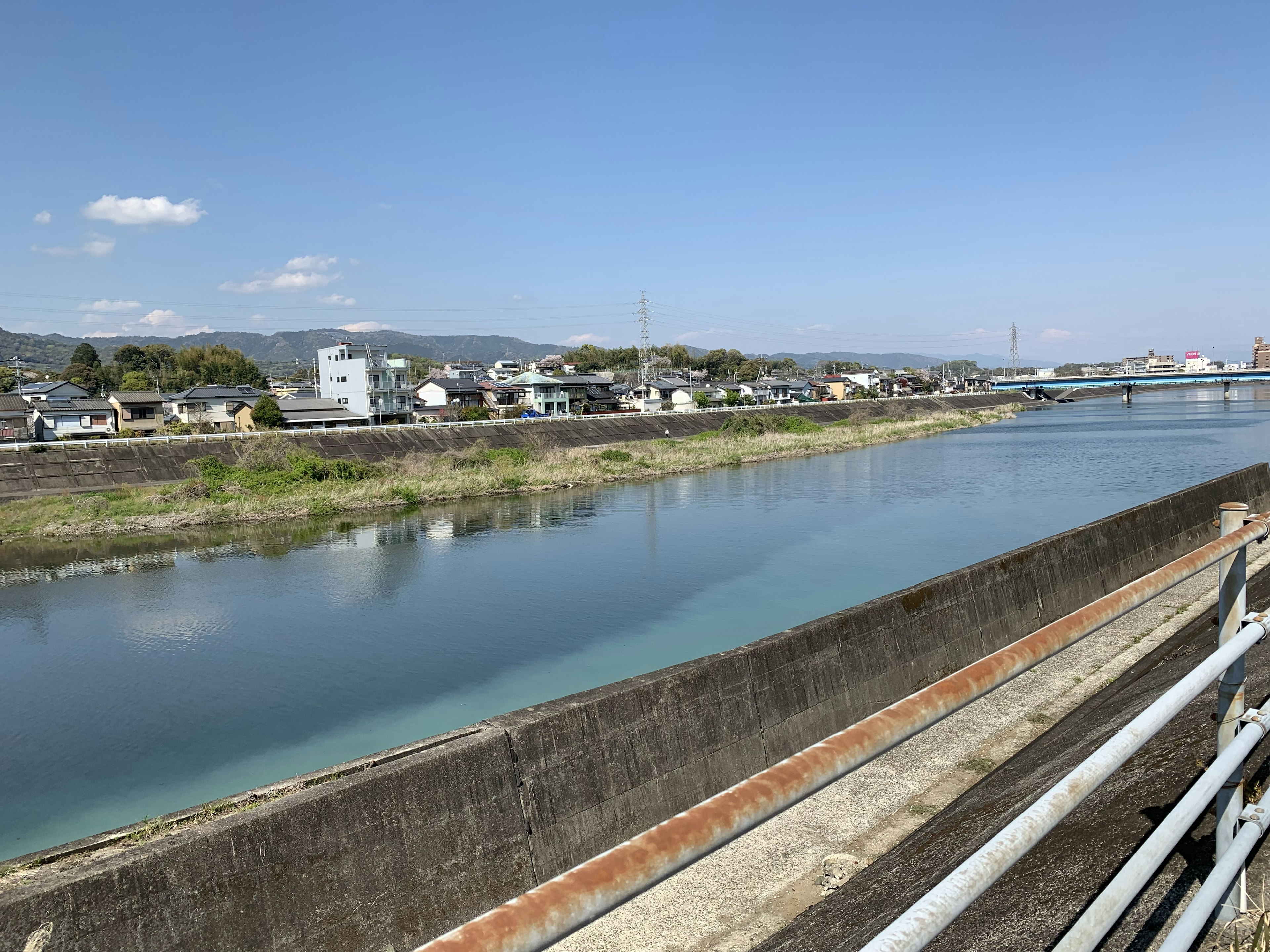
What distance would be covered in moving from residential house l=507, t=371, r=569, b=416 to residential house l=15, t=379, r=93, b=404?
33.6 meters

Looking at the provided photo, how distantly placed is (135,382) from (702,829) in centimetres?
8854

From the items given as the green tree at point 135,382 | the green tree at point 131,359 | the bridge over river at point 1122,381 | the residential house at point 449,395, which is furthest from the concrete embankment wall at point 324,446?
the green tree at point 131,359

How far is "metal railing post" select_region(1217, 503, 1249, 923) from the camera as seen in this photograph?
2.12m

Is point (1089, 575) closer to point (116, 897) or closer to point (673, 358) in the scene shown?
point (116, 897)

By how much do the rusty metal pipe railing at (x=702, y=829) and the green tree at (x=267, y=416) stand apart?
177ft

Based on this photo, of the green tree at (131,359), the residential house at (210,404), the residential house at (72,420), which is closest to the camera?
the residential house at (72,420)

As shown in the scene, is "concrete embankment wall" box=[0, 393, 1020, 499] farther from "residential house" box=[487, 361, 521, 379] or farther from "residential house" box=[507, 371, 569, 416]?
"residential house" box=[487, 361, 521, 379]

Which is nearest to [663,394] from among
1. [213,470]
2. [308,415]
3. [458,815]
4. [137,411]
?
[308,415]

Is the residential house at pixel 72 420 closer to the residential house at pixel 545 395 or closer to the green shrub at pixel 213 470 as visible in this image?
the green shrub at pixel 213 470

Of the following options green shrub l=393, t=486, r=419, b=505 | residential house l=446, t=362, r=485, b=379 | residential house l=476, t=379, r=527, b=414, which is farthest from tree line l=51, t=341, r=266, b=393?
green shrub l=393, t=486, r=419, b=505

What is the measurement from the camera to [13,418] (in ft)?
162

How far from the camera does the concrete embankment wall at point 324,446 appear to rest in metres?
31.4

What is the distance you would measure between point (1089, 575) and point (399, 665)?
394 inches

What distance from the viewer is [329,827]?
4.25 metres
